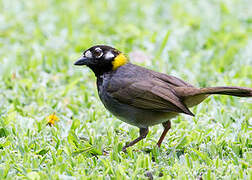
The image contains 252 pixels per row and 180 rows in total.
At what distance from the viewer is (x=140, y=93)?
16.9ft

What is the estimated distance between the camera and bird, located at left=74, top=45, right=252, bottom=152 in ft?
16.4

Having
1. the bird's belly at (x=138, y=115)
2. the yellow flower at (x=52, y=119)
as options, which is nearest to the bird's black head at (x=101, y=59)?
the bird's belly at (x=138, y=115)

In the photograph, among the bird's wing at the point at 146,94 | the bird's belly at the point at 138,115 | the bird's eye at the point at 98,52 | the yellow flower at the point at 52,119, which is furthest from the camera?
the yellow flower at the point at 52,119

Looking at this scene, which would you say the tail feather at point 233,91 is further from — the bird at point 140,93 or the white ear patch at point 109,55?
the white ear patch at point 109,55

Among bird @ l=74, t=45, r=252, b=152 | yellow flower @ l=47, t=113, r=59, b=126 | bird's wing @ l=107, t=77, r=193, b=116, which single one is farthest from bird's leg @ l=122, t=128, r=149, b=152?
yellow flower @ l=47, t=113, r=59, b=126

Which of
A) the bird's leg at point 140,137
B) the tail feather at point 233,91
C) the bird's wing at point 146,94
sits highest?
the tail feather at point 233,91

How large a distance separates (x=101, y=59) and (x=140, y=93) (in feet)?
2.09

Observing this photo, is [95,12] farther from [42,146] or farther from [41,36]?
[42,146]

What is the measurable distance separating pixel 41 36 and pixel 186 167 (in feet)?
15.7

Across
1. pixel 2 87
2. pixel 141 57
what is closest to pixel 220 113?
pixel 141 57

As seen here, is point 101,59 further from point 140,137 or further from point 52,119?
point 52,119

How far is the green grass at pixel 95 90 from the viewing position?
186 inches

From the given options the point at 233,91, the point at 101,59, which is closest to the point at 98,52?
the point at 101,59

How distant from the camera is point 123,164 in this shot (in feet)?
15.3
